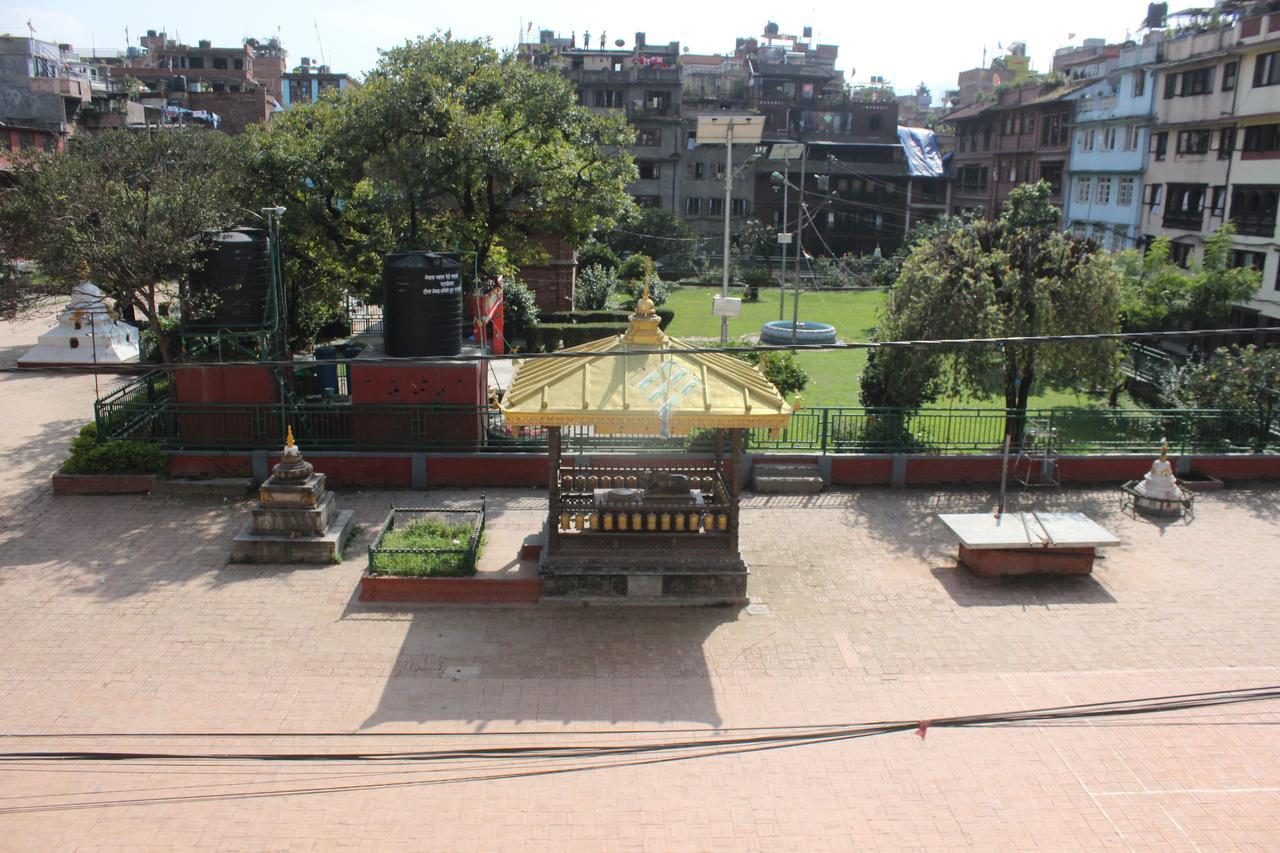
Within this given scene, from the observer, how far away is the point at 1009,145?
54.5 m

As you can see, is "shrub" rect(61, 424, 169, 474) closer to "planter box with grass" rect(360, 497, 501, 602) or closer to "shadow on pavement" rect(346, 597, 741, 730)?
"planter box with grass" rect(360, 497, 501, 602)

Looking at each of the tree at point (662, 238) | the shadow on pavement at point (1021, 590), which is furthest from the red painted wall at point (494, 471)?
the tree at point (662, 238)

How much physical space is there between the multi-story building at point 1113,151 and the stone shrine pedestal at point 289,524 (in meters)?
34.8

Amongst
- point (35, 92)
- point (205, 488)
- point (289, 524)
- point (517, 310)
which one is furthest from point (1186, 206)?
point (35, 92)

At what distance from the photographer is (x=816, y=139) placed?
62.5 m

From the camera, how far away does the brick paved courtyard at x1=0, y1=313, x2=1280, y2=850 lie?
915 centimetres

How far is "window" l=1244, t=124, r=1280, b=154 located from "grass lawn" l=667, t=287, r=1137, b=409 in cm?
1357

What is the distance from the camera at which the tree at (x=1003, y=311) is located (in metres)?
18.6

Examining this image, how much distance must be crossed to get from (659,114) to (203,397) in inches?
1850

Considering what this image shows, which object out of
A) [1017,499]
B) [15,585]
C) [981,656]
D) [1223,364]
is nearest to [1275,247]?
[1223,364]

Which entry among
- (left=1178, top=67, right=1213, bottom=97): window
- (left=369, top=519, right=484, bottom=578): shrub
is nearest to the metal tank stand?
(left=369, top=519, right=484, bottom=578): shrub

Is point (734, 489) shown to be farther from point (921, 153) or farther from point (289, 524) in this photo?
point (921, 153)

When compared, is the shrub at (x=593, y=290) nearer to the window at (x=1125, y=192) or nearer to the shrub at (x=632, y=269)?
the shrub at (x=632, y=269)

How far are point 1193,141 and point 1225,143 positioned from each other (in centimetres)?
233
